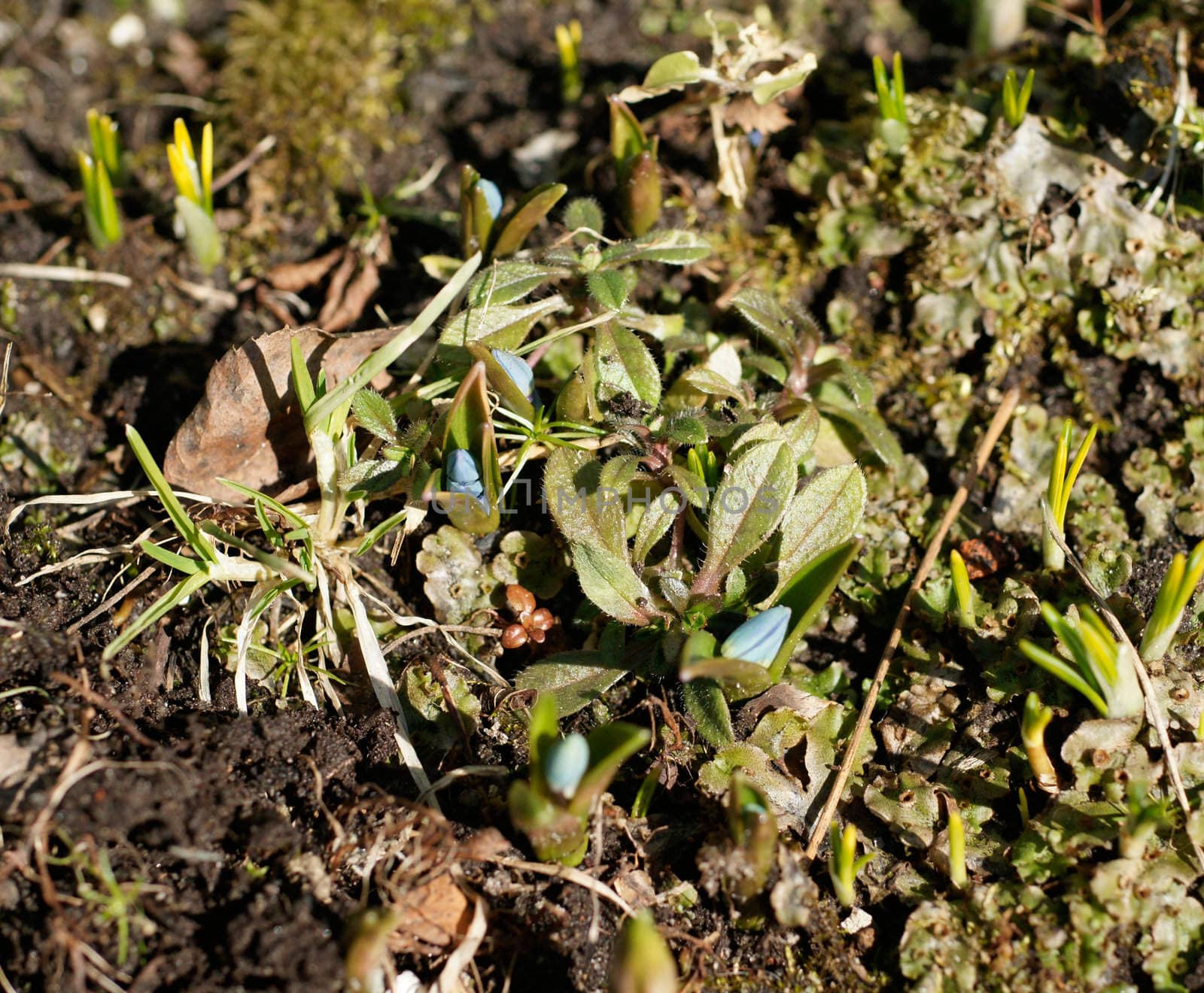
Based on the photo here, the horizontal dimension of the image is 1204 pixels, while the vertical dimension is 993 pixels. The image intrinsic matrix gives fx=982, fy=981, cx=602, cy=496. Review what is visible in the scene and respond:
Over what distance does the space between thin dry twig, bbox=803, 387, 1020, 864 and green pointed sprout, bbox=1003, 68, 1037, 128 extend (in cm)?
75

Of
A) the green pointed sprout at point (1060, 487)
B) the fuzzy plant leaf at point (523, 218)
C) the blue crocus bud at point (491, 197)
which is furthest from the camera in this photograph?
the blue crocus bud at point (491, 197)

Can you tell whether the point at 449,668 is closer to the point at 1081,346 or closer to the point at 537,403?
the point at 537,403

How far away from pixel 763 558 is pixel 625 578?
0.34 metres

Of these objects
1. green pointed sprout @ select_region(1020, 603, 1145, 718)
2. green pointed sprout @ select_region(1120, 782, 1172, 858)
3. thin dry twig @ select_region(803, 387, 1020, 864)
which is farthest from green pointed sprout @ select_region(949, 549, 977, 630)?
green pointed sprout @ select_region(1120, 782, 1172, 858)

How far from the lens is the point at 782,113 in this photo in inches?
110

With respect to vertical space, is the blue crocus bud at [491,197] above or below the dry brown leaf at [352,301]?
above

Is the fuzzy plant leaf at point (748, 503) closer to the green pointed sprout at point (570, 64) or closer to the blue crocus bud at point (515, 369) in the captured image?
the blue crocus bud at point (515, 369)

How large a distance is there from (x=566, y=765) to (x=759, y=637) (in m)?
0.45

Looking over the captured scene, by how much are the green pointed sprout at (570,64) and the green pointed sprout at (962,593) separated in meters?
1.99

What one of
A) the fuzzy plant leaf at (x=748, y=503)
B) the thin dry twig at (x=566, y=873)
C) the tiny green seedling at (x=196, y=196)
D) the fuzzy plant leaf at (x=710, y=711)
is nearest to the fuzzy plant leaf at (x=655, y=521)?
the fuzzy plant leaf at (x=748, y=503)

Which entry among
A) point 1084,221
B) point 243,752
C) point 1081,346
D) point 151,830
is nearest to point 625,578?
point 243,752

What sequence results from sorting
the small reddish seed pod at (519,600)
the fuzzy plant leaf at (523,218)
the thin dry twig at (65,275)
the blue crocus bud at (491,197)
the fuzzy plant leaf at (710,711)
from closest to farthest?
the fuzzy plant leaf at (710,711)
the small reddish seed pod at (519,600)
the fuzzy plant leaf at (523,218)
the blue crocus bud at (491,197)
the thin dry twig at (65,275)

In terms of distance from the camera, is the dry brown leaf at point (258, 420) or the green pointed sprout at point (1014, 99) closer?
the dry brown leaf at point (258, 420)

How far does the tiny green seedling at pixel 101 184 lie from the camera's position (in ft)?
9.00
